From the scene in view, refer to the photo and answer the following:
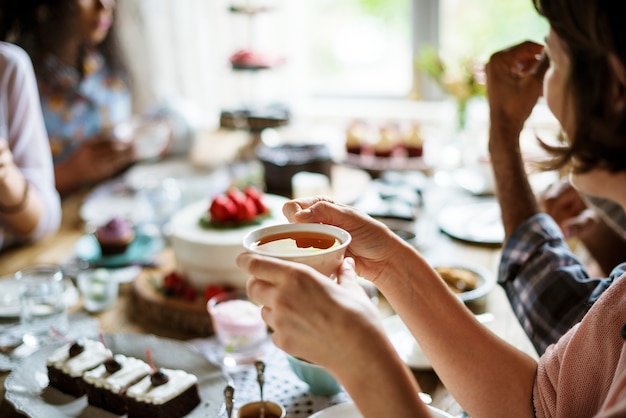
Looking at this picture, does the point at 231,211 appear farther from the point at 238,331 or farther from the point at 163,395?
the point at 163,395

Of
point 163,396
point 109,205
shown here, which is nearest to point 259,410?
point 163,396

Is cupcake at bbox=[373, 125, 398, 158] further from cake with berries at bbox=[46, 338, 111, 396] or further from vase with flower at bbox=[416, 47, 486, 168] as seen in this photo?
cake with berries at bbox=[46, 338, 111, 396]

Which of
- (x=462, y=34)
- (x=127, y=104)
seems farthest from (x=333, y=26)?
(x=127, y=104)

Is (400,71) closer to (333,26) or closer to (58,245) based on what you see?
(333,26)

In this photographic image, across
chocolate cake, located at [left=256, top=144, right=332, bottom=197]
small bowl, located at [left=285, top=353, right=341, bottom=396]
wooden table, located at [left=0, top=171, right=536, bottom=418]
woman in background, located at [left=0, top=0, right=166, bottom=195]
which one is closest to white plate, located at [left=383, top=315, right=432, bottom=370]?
wooden table, located at [left=0, top=171, right=536, bottom=418]

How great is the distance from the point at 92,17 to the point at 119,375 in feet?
6.57

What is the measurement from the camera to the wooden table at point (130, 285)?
129 cm

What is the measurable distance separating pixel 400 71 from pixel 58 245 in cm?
260

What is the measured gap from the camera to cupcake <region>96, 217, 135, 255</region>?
187 cm

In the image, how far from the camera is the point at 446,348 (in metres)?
1.11

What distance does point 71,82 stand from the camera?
289 centimetres

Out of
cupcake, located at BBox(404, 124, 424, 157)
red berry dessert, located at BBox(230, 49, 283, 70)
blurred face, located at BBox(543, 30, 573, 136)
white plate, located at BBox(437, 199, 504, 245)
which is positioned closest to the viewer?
blurred face, located at BBox(543, 30, 573, 136)

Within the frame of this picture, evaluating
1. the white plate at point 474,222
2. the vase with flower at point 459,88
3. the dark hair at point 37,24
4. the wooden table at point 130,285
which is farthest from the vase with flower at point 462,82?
the dark hair at point 37,24

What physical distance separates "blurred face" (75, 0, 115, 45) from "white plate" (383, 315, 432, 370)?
76.3 inches
